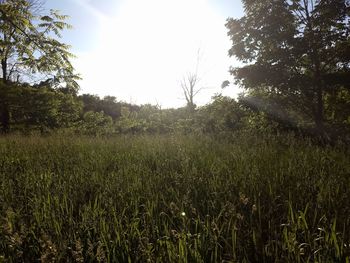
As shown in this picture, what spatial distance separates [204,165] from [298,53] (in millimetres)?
6990

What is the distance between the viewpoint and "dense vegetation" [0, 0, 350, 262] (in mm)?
1520

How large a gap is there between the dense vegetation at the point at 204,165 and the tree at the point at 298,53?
0.04 metres

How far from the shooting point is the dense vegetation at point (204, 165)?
4.99ft

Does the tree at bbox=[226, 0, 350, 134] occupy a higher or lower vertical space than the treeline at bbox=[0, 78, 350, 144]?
higher

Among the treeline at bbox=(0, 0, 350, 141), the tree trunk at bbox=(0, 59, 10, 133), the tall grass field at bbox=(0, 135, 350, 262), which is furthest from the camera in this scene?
the tree trunk at bbox=(0, 59, 10, 133)

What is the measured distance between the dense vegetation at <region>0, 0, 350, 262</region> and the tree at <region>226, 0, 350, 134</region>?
1.4 inches

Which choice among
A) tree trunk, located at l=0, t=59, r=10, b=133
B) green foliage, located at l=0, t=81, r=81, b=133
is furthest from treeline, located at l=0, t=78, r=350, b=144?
tree trunk, located at l=0, t=59, r=10, b=133

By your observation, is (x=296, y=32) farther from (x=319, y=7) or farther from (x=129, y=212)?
(x=129, y=212)

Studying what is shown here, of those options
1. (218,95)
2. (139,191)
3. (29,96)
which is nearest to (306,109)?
(218,95)

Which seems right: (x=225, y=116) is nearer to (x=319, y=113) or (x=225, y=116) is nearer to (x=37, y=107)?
(x=319, y=113)

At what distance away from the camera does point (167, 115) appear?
18.9m

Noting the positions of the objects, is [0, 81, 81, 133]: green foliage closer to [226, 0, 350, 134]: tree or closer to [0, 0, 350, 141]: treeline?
[0, 0, 350, 141]: treeline

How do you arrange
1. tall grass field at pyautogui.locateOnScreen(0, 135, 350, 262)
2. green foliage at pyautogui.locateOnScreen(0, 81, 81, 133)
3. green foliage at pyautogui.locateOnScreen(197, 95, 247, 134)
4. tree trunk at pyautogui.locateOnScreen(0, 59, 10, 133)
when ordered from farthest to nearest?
green foliage at pyautogui.locateOnScreen(0, 81, 81, 133) < tree trunk at pyautogui.locateOnScreen(0, 59, 10, 133) < green foliage at pyautogui.locateOnScreen(197, 95, 247, 134) < tall grass field at pyautogui.locateOnScreen(0, 135, 350, 262)

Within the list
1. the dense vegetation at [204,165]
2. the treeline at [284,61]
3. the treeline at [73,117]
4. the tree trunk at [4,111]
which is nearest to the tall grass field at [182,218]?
the dense vegetation at [204,165]
